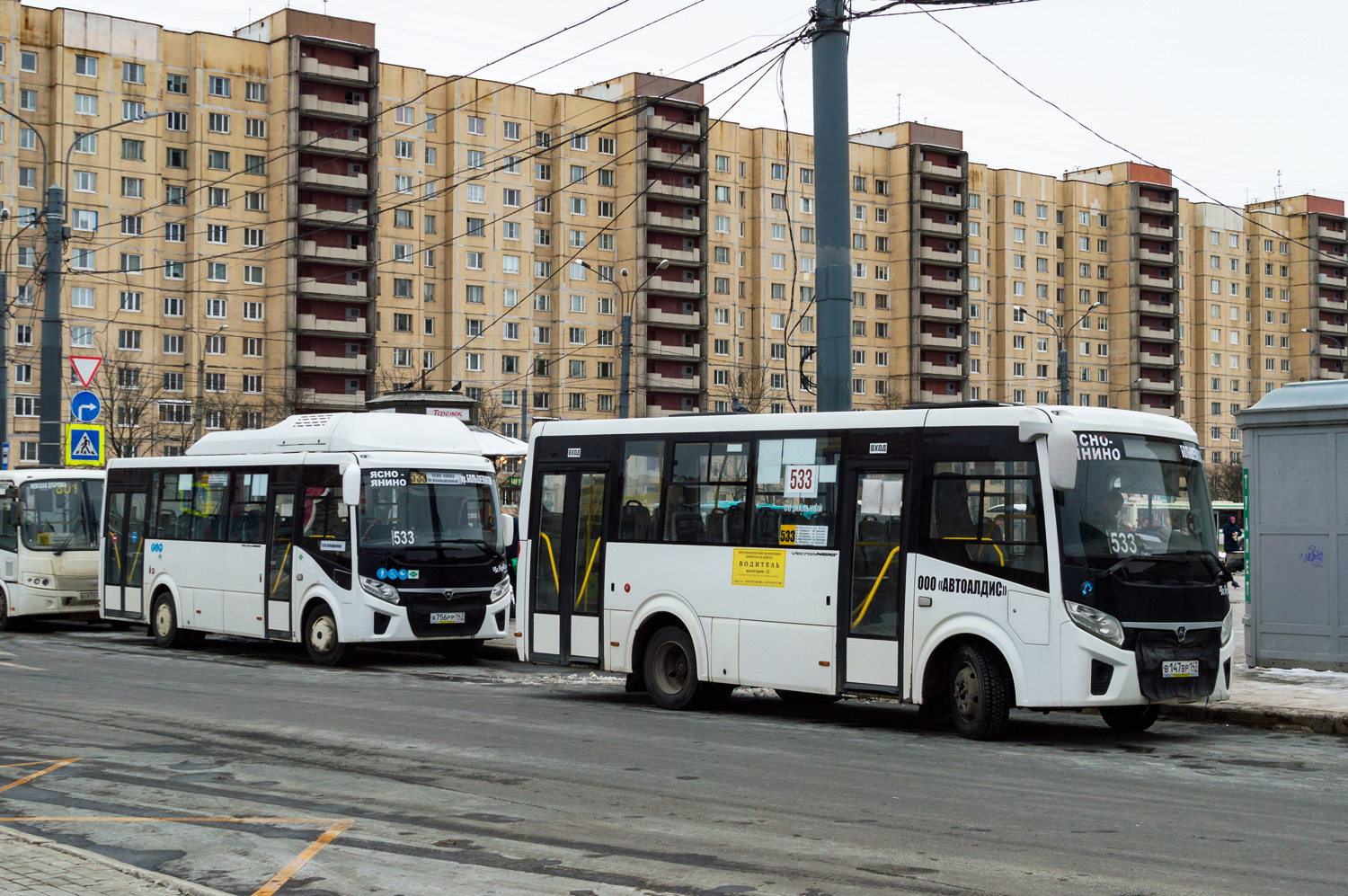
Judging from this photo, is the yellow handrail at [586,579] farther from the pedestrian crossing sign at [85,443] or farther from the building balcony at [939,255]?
the building balcony at [939,255]

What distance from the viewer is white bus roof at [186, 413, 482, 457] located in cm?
2028

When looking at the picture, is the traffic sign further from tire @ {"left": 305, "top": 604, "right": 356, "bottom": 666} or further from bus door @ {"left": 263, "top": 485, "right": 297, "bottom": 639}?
tire @ {"left": 305, "top": 604, "right": 356, "bottom": 666}

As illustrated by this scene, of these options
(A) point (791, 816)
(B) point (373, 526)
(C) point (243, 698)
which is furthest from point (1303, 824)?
(B) point (373, 526)

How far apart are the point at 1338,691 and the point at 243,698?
10.7m

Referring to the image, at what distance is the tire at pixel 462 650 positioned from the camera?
2111 centimetres

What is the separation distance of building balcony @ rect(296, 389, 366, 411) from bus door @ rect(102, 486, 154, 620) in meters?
59.1

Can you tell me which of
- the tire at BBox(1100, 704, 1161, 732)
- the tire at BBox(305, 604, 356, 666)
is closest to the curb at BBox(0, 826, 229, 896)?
the tire at BBox(1100, 704, 1161, 732)

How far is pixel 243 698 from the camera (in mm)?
15641

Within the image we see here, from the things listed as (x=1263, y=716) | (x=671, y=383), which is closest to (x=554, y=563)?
(x=1263, y=716)

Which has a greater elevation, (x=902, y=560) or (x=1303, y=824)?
(x=902, y=560)

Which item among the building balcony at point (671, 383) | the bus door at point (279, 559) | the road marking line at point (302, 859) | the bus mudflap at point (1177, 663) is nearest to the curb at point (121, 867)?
the road marking line at point (302, 859)

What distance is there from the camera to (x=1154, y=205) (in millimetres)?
119000

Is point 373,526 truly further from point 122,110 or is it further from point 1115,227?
point 1115,227

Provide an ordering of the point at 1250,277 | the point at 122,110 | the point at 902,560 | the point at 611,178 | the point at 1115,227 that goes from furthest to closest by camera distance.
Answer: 1. the point at 1250,277
2. the point at 1115,227
3. the point at 611,178
4. the point at 122,110
5. the point at 902,560
